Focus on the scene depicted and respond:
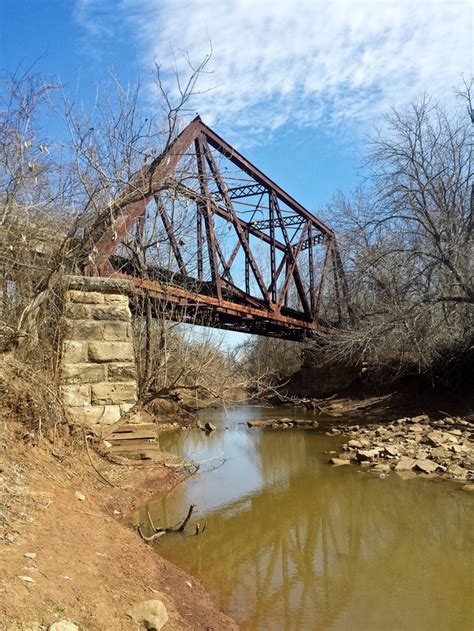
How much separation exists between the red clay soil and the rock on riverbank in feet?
16.8

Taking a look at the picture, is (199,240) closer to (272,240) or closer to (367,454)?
(367,454)

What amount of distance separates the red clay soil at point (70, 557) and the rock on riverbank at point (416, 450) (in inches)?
202

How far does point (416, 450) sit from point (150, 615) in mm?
7932

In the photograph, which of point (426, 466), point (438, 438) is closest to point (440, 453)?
point (426, 466)

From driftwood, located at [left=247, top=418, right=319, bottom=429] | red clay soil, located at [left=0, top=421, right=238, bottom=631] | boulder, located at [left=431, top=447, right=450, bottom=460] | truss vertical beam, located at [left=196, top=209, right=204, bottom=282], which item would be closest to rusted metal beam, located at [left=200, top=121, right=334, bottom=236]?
truss vertical beam, located at [left=196, top=209, right=204, bottom=282]

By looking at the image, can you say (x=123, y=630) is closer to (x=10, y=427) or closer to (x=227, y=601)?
(x=227, y=601)

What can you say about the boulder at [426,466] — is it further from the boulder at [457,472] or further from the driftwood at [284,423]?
the driftwood at [284,423]

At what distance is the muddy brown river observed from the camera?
3494 millimetres

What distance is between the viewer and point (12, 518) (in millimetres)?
3184

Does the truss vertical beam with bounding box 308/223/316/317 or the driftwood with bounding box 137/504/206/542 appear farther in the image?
the truss vertical beam with bounding box 308/223/316/317

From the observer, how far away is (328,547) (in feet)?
16.1

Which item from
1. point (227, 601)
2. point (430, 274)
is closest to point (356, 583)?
point (227, 601)

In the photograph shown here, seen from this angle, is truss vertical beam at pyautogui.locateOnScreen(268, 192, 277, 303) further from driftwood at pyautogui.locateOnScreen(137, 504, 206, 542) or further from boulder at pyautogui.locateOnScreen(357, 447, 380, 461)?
driftwood at pyautogui.locateOnScreen(137, 504, 206, 542)

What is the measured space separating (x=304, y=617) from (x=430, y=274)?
38.5ft
